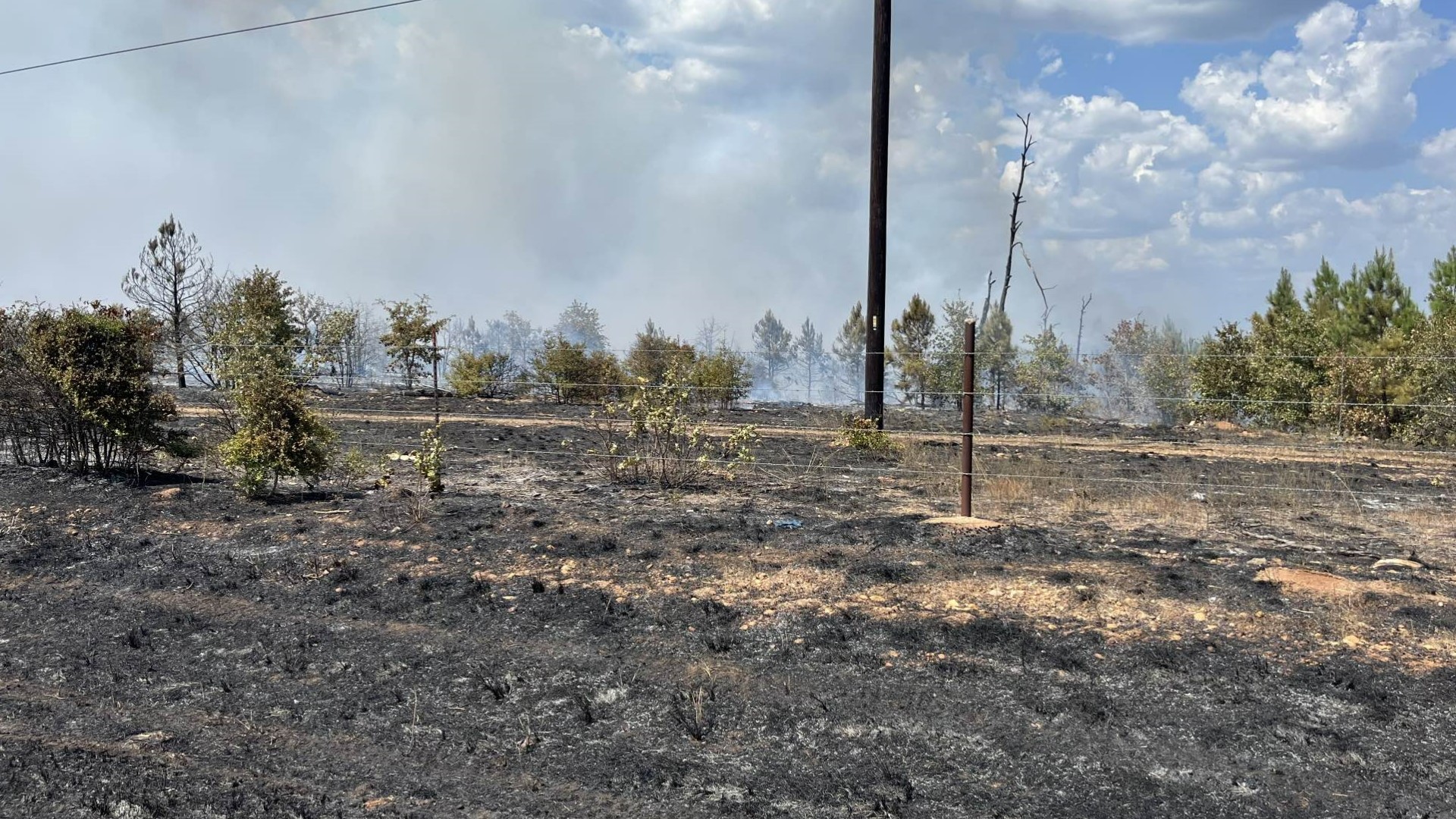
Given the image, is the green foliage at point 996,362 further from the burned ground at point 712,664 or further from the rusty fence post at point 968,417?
the burned ground at point 712,664

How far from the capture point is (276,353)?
35.5 feet

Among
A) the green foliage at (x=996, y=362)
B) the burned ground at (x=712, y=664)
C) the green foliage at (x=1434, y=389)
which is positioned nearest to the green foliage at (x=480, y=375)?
the green foliage at (x=996, y=362)

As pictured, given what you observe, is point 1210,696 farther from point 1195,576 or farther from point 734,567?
point 734,567

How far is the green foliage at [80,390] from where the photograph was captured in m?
10.5

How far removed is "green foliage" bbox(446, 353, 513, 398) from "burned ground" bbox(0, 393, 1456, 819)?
16.0m

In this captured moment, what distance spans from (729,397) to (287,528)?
1452 cm

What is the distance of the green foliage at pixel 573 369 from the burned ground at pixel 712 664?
14571 millimetres

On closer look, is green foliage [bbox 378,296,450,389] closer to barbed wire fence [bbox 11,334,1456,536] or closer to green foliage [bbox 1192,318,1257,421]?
barbed wire fence [bbox 11,334,1456,536]

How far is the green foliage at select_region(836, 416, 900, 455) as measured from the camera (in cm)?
1482

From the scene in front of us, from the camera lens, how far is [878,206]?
52.4 ft

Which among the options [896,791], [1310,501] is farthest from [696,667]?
[1310,501]

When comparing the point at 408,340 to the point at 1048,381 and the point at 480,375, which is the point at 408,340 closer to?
the point at 480,375

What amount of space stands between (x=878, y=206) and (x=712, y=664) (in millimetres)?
11509

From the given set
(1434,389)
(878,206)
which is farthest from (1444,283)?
(878,206)
